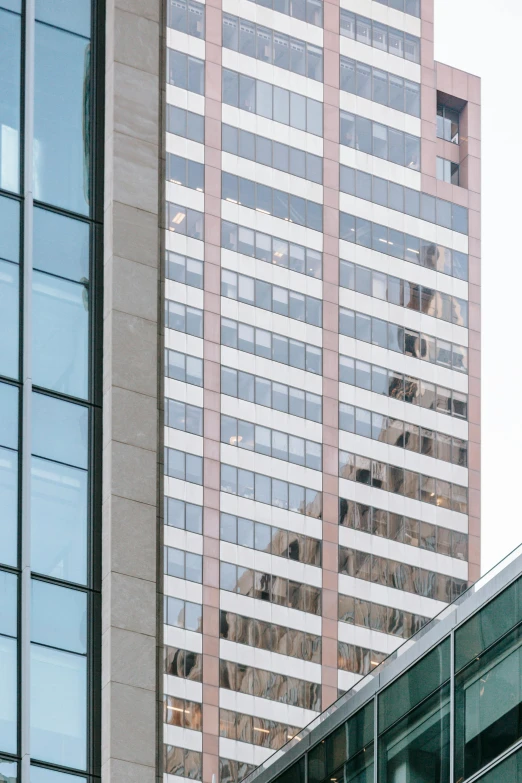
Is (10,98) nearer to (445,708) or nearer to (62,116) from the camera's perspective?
(62,116)

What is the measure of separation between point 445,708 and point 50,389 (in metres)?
8.26

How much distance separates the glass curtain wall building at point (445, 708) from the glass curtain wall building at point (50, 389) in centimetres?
579

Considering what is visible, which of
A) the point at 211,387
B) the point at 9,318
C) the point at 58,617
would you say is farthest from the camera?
the point at 211,387

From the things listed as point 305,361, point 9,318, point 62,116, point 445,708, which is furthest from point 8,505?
point 305,361

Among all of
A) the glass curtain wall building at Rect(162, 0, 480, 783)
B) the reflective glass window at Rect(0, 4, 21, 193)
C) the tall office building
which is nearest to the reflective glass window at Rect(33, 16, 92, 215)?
the reflective glass window at Rect(0, 4, 21, 193)

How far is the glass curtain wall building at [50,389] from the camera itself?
26031mm

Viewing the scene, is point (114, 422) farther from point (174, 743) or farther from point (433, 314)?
point (433, 314)

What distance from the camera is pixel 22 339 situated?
27.6 m

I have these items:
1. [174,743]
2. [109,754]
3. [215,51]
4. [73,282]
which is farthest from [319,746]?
[215,51]

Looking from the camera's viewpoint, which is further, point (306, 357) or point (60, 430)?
point (306, 357)

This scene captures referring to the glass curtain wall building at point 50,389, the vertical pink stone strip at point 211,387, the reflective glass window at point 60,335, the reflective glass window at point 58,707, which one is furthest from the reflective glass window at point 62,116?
the vertical pink stone strip at point 211,387

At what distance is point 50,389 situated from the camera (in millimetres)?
27625

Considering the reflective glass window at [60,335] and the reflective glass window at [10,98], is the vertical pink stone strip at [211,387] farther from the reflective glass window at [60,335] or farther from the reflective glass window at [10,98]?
the reflective glass window at [10,98]

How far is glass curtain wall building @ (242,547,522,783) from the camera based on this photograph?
85.3 feet
